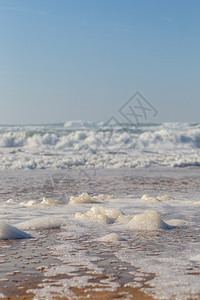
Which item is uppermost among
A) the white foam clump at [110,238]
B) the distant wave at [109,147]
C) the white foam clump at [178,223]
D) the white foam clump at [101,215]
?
the distant wave at [109,147]

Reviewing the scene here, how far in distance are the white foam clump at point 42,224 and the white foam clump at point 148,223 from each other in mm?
794

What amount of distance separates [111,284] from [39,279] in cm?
48

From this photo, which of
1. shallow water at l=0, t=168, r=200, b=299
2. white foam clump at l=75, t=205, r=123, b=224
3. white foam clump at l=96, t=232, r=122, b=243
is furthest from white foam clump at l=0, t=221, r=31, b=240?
white foam clump at l=75, t=205, r=123, b=224

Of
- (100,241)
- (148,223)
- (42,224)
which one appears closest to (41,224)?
(42,224)

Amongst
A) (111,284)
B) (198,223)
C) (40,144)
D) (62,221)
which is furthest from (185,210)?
(40,144)

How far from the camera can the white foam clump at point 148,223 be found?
453 centimetres

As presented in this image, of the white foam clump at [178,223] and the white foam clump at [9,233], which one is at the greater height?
the white foam clump at [9,233]

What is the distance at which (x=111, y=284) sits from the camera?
2.74 m

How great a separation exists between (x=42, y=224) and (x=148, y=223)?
113 cm

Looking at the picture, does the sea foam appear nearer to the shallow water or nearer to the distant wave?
the shallow water

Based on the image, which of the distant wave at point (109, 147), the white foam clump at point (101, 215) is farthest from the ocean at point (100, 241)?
the distant wave at point (109, 147)

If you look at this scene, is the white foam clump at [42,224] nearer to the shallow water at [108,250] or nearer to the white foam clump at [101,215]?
the shallow water at [108,250]

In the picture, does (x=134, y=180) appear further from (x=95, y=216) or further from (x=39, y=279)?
(x=39, y=279)

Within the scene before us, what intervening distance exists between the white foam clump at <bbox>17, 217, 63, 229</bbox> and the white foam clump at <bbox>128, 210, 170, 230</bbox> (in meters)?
0.79
